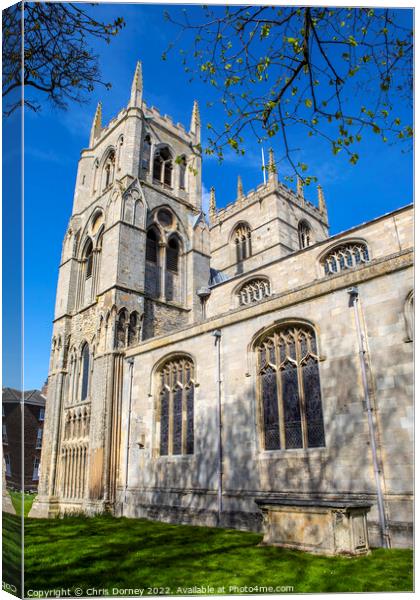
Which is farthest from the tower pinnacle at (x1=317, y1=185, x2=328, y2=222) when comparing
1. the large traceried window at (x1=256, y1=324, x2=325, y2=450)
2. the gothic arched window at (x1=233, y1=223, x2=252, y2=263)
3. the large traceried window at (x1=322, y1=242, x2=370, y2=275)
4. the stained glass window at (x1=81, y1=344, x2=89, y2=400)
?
the large traceried window at (x1=256, y1=324, x2=325, y2=450)

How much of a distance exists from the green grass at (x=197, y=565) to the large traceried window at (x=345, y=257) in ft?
45.8

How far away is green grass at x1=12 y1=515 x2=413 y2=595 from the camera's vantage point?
5684 mm

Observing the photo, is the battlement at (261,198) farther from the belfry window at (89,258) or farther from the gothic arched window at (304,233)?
the belfry window at (89,258)

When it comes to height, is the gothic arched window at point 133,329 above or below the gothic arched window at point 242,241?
below

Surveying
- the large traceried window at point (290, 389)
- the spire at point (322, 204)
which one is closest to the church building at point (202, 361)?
the large traceried window at point (290, 389)

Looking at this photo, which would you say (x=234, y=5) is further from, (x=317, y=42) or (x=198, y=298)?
(x=198, y=298)

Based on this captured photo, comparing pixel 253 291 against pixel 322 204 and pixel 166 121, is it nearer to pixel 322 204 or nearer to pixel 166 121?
pixel 166 121

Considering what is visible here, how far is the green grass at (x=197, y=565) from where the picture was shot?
5.68 metres

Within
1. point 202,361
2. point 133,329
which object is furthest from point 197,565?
point 133,329

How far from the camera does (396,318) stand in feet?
32.4

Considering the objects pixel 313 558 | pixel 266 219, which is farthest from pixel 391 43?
pixel 266 219

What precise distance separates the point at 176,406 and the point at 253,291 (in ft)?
36.6

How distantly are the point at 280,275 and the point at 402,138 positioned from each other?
57.7ft

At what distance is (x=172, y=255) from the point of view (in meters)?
25.0
